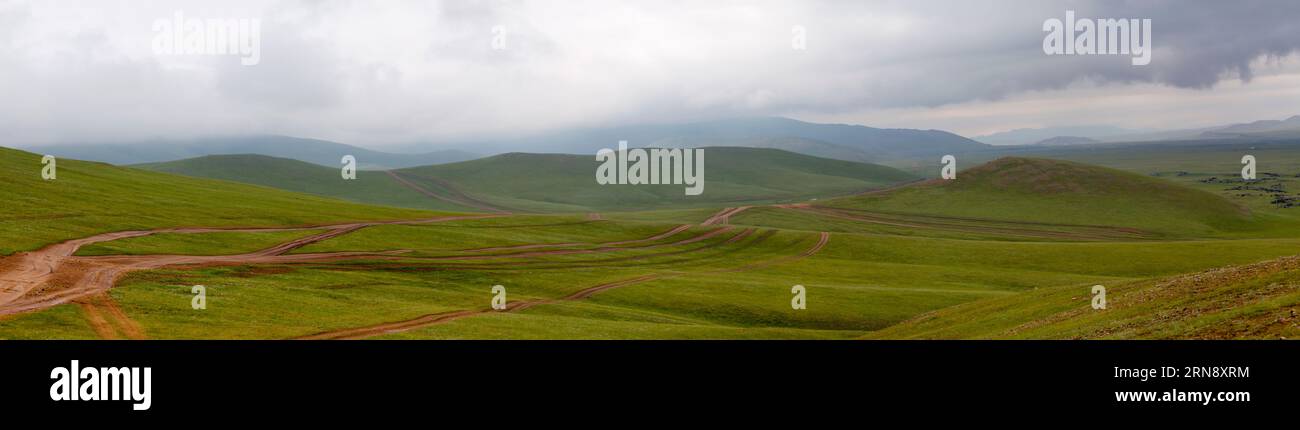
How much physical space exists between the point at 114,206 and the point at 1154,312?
99295mm

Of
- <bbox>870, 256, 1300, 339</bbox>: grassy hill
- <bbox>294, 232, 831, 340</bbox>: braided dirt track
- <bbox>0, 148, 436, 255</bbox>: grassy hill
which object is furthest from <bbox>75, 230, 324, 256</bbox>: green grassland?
<bbox>870, 256, 1300, 339</bbox>: grassy hill

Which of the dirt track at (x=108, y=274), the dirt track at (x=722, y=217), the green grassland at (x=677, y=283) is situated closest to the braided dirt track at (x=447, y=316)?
the dirt track at (x=108, y=274)

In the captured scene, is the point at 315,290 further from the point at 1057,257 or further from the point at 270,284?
the point at 1057,257

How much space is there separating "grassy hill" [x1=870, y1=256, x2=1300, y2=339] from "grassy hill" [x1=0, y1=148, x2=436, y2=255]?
223 ft

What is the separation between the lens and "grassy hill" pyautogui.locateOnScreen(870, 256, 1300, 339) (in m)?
25.4

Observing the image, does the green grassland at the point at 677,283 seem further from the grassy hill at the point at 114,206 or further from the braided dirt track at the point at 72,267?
the braided dirt track at the point at 72,267

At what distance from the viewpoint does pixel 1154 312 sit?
33.8 meters

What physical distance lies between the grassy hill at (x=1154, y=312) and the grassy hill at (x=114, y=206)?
67957mm

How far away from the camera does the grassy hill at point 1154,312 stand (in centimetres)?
2542

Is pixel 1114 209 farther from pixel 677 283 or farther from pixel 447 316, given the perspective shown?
pixel 447 316

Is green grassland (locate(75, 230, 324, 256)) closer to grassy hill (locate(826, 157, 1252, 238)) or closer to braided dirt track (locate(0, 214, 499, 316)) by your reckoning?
braided dirt track (locate(0, 214, 499, 316))

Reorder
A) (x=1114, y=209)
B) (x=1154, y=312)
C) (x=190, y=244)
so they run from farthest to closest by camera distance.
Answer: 1. (x=1114, y=209)
2. (x=190, y=244)
3. (x=1154, y=312)

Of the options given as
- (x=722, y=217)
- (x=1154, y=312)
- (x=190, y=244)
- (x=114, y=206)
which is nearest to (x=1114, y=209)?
(x=722, y=217)
